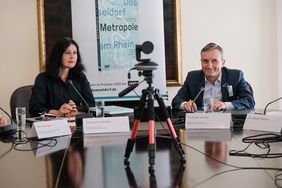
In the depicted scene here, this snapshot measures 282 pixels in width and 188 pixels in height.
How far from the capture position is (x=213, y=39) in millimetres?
3953

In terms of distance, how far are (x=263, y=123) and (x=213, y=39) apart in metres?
2.14

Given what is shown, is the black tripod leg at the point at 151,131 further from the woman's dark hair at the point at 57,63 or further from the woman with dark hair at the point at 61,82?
the woman's dark hair at the point at 57,63

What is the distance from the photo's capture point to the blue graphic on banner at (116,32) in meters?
3.78

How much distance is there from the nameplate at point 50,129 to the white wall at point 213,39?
1.94 m

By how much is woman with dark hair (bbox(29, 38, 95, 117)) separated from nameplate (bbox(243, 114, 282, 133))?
148cm

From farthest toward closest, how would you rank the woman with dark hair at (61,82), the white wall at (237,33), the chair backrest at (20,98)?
1. the white wall at (237,33)
2. the chair backrest at (20,98)
3. the woman with dark hair at (61,82)

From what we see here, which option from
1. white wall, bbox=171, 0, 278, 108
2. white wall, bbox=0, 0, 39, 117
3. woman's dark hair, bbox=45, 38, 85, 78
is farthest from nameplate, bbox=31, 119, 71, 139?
white wall, bbox=171, 0, 278, 108

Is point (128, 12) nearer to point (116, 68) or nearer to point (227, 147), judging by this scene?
point (116, 68)

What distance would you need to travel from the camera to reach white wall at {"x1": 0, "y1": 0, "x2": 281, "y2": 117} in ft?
12.6

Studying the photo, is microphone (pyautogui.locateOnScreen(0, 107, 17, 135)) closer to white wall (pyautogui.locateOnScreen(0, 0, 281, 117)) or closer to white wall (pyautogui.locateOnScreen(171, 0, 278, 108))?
white wall (pyautogui.locateOnScreen(0, 0, 281, 117))

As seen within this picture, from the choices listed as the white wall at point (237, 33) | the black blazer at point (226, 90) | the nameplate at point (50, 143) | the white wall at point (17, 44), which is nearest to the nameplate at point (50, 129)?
the nameplate at point (50, 143)

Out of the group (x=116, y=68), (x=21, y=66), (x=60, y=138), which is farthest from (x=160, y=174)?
(x=21, y=66)

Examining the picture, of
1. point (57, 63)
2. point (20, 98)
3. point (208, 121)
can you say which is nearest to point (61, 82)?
point (57, 63)

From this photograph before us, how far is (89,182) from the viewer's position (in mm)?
1131
